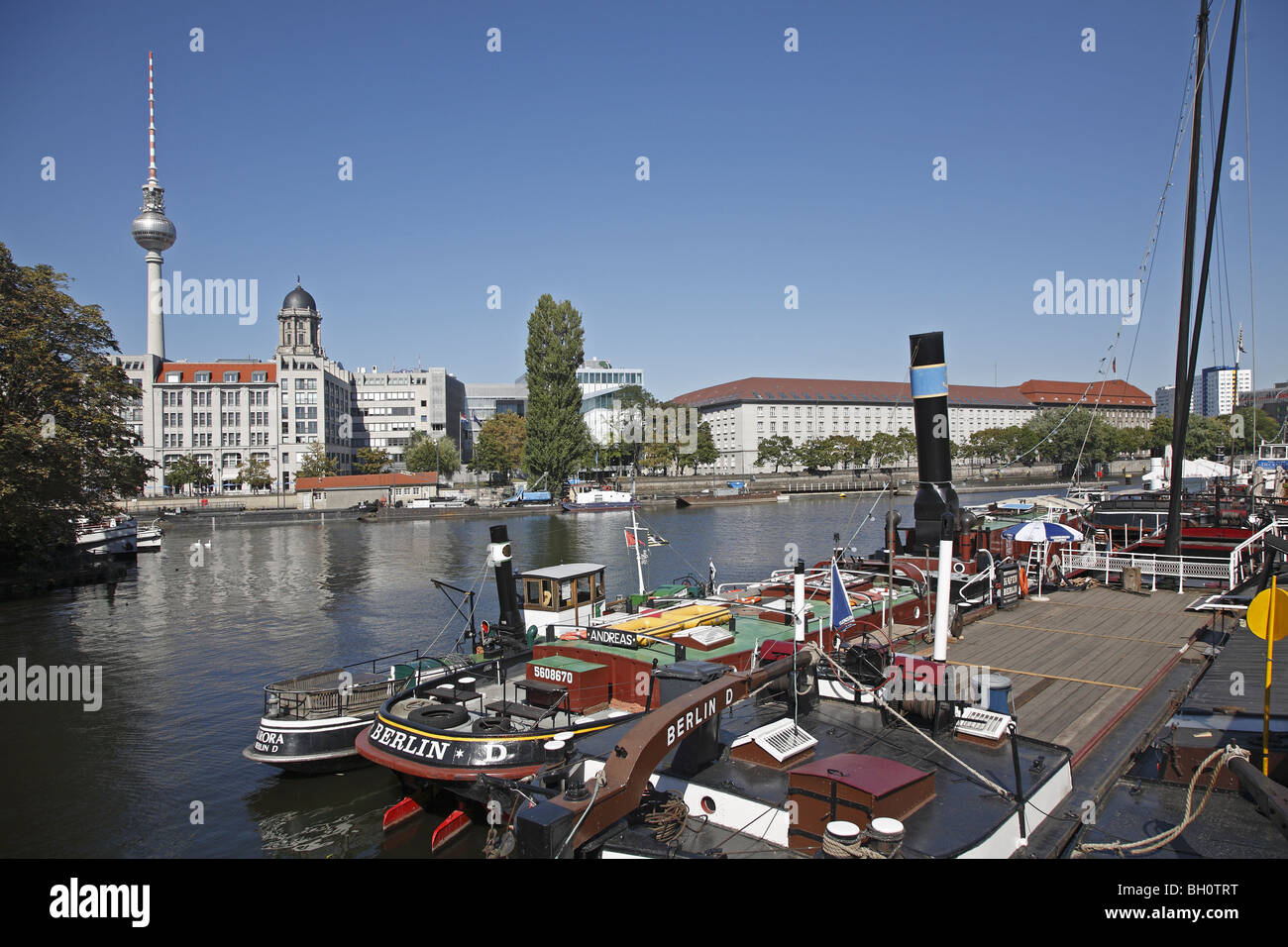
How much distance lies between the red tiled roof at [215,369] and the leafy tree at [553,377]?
49.7 metres

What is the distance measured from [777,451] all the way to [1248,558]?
119724 mm

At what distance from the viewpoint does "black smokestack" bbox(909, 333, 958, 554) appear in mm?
21156

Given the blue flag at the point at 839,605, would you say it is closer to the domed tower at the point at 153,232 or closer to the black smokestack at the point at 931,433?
the black smokestack at the point at 931,433

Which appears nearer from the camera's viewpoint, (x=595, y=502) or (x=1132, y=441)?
(x=595, y=502)

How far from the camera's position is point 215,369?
391 feet

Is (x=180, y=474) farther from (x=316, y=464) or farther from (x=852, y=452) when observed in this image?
(x=852, y=452)

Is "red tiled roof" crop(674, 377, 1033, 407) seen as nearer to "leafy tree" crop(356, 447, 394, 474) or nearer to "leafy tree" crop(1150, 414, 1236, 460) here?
"leafy tree" crop(1150, 414, 1236, 460)

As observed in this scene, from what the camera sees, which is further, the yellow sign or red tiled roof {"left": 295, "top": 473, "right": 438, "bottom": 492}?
red tiled roof {"left": 295, "top": 473, "right": 438, "bottom": 492}

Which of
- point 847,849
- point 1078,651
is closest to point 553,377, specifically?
point 1078,651

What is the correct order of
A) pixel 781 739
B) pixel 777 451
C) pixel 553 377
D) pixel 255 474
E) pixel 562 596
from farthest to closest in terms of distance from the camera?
pixel 777 451, pixel 255 474, pixel 553 377, pixel 562 596, pixel 781 739

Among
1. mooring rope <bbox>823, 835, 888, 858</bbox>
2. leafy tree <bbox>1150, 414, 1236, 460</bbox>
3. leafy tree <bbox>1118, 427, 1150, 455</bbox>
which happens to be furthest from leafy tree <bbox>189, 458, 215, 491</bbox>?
leafy tree <bbox>1118, 427, 1150, 455</bbox>

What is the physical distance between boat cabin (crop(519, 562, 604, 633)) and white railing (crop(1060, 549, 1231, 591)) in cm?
1684
